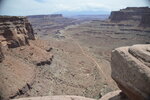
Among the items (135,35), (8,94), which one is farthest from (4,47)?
(135,35)

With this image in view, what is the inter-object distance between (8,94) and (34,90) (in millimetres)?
3989

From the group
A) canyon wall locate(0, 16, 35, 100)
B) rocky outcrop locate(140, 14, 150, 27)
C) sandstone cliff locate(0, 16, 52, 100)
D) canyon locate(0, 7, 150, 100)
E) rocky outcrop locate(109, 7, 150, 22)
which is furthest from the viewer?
rocky outcrop locate(109, 7, 150, 22)

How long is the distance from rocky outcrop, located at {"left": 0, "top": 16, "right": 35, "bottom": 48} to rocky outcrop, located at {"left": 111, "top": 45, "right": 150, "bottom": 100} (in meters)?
22.0

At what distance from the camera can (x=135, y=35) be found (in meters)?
77.8

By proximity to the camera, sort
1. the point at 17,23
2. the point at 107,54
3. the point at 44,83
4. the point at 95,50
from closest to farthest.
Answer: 1. the point at 44,83
2. the point at 17,23
3. the point at 107,54
4. the point at 95,50

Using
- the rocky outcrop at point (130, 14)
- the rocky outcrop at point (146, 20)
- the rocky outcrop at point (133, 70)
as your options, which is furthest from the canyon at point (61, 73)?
the rocky outcrop at point (130, 14)

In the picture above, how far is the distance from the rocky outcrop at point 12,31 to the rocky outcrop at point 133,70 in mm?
22003

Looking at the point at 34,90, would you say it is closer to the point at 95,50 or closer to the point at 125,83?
the point at 125,83

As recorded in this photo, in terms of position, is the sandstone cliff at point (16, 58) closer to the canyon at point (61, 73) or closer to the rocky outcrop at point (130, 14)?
the canyon at point (61, 73)

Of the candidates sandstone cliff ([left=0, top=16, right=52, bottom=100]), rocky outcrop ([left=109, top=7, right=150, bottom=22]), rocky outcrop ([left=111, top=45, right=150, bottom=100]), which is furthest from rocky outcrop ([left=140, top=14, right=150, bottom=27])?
rocky outcrop ([left=111, top=45, right=150, bottom=100])

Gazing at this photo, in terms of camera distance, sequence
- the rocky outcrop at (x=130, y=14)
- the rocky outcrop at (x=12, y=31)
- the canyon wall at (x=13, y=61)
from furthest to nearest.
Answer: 1. the rocky outcrop at (x=130, y=14)
2. the rocky outcrop at (x=12, y=31)
3. the canyon wall at (x=13, y=61)

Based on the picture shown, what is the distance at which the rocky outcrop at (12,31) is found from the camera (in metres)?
32.9

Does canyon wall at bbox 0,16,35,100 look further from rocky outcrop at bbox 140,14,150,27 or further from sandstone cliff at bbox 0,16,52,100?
rocky outcrop at bbox 140,14,150,27

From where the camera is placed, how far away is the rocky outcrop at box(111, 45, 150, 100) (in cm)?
1077
